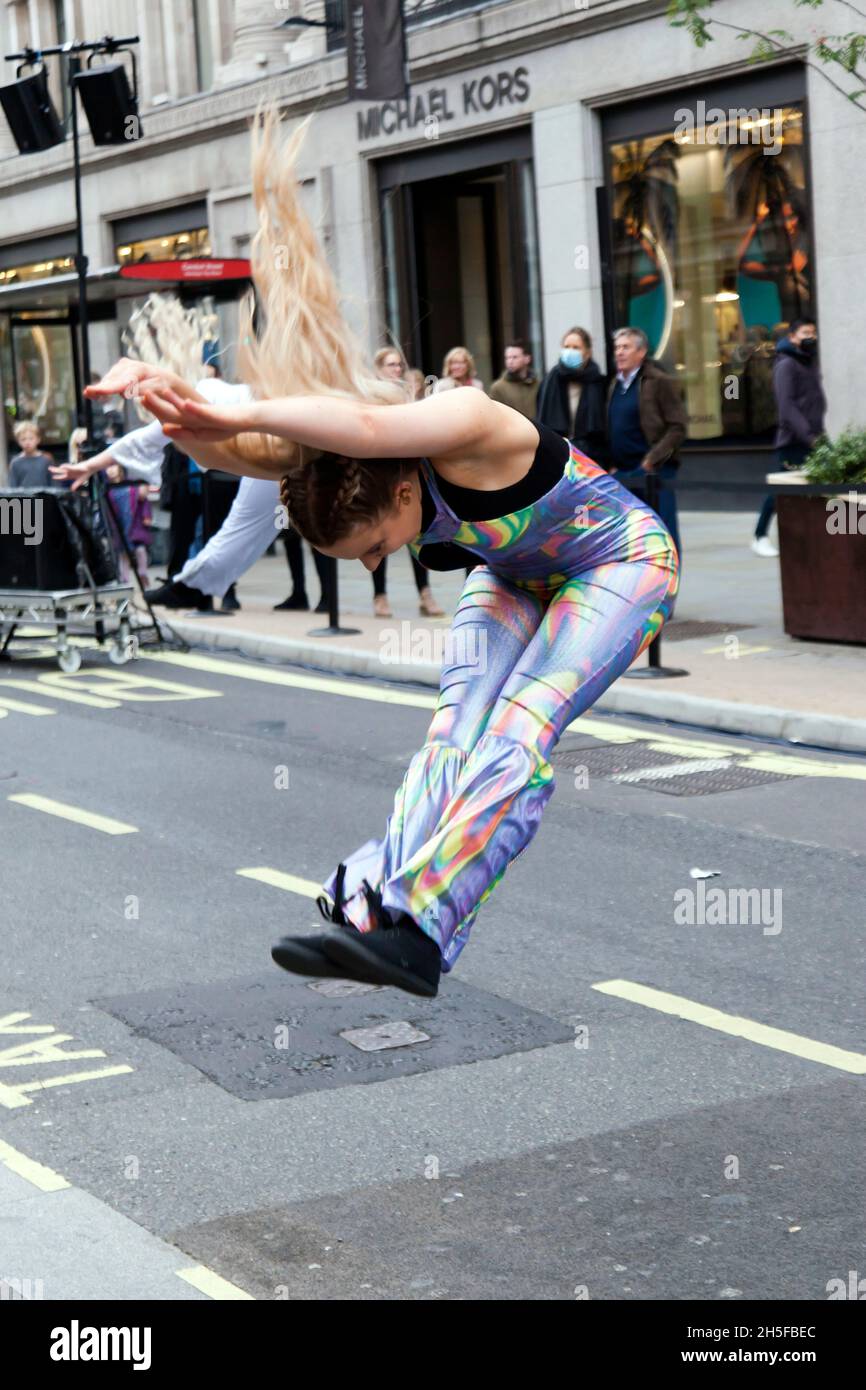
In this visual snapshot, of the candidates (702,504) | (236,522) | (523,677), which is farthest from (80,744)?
(702,504)

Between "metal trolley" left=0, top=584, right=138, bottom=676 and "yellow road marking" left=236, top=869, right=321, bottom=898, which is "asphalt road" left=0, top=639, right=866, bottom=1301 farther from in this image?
"metal trolley" left=0, top=584, right=138, bottom=676

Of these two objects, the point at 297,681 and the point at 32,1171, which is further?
the point at 297,681

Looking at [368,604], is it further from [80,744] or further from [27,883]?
[27,883]

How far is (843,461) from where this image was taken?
1216cm

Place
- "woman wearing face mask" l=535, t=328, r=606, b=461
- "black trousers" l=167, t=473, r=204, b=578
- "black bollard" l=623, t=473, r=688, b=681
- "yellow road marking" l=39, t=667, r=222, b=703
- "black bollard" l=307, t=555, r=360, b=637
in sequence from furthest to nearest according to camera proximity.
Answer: "black trousers" l=167, t=473, r=204, b=578, "black bollard" l=307, t=555, r=360, b=637, "woman wearing face mask" l=535, t=328, r=606, b=461, "yellow road marking" l=39, t=667, r=222, b=703, "black bollard" l=623, t=473, r=688, b=681

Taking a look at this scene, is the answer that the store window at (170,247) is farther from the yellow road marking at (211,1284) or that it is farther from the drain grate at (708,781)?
the yellow road marking at (211,1284)

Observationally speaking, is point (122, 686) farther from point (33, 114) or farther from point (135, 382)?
point (33, 114)

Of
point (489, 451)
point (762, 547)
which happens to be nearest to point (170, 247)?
point (762, 547)

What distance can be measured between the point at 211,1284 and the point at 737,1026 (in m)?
2.13

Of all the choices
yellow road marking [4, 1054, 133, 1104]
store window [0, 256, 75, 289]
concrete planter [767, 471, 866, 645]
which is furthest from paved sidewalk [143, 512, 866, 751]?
store window [0, 256, 75, 289]

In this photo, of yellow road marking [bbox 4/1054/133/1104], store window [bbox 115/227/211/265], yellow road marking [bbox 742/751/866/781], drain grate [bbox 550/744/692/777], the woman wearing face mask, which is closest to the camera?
yellow road marking [bbox 4/1054/133/1104]

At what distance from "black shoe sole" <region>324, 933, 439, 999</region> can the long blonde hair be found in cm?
104

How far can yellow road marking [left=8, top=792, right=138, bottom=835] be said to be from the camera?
834cm

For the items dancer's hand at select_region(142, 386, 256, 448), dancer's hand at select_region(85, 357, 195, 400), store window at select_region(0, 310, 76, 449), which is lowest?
dancer's hand at select_region(142, 386, 256, 448)
